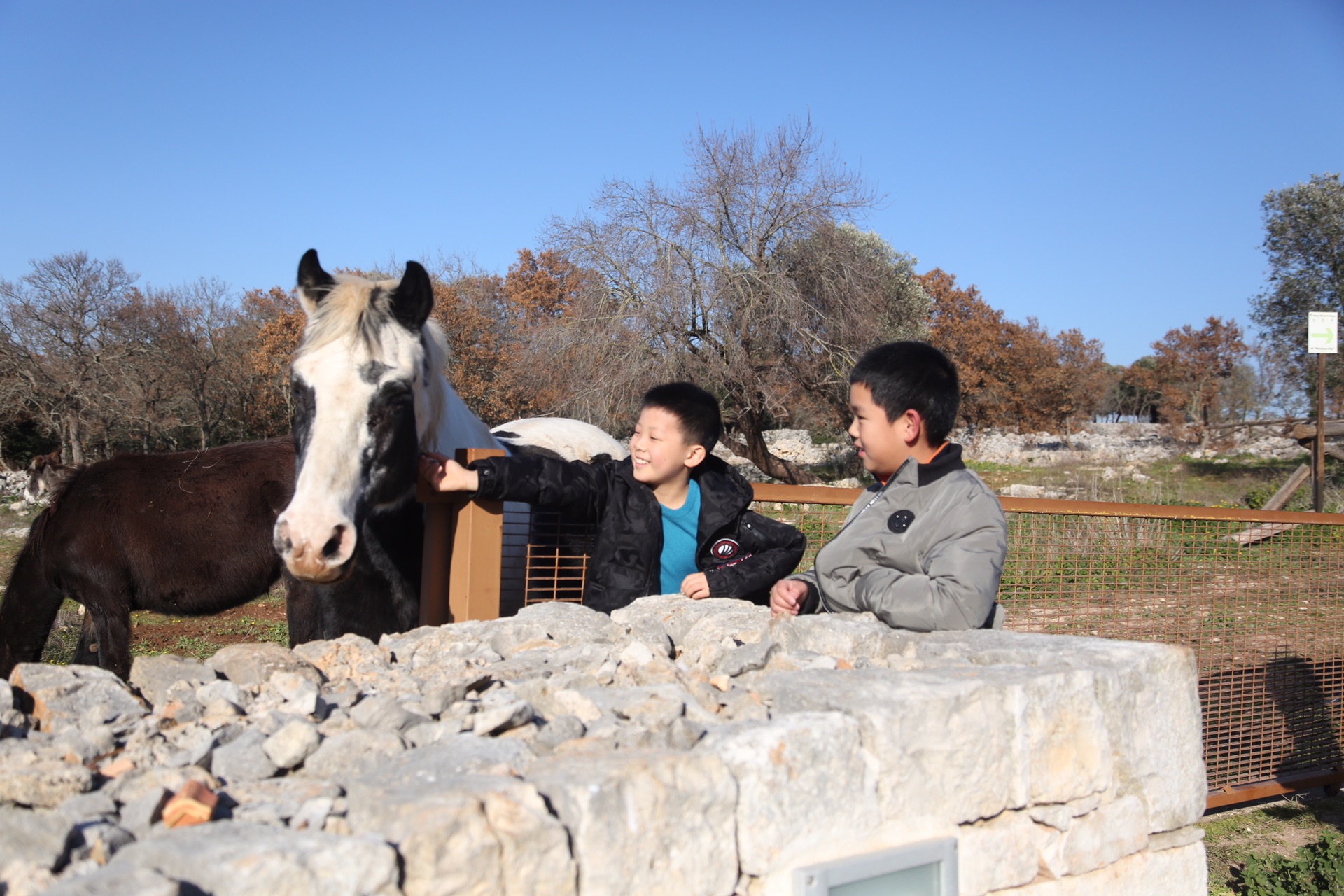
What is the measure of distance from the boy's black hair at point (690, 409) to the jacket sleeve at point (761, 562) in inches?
13.8

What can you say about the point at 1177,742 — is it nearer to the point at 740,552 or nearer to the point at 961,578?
the point at 961,578

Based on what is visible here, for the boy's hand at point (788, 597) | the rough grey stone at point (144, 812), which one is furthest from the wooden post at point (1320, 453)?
the rough grey stone at point (144, 812)

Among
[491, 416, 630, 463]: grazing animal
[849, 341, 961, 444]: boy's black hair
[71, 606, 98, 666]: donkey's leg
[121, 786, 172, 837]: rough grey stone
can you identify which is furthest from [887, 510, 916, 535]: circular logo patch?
[71, 606, 98, 666]: donkey's leg

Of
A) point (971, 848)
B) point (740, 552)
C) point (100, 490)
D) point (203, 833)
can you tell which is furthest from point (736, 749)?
point (100, 490)

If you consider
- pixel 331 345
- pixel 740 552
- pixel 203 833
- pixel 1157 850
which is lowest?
pixel 1157 850

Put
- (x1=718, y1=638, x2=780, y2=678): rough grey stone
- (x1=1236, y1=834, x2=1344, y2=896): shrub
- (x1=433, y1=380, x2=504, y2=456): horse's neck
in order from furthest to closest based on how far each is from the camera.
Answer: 1. (x1=1236, y1=834, x2=1344, y2=896): shrub
2. (x1=433, y1=380, x2=504, y2=456): horse's neck
3. (x1=718, y1=638, x2=780, y2=678): rough grey stone

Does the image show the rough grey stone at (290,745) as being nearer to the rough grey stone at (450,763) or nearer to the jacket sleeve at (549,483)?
the rough grey stone at (450,763)

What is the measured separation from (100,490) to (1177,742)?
5384 millimetres

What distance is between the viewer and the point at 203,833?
3.93ft

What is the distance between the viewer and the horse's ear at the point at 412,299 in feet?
9.39

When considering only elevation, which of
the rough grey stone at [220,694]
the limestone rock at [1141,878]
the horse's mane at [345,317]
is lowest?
the limestone rock at [1141,878]

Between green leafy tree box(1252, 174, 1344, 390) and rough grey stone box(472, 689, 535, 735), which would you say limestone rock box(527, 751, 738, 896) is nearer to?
rough grey stone box(472, 689, 535, 735)

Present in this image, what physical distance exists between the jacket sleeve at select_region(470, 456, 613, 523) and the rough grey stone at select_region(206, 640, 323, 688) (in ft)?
2.64

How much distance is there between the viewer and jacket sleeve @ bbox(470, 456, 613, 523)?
2.71 metres
